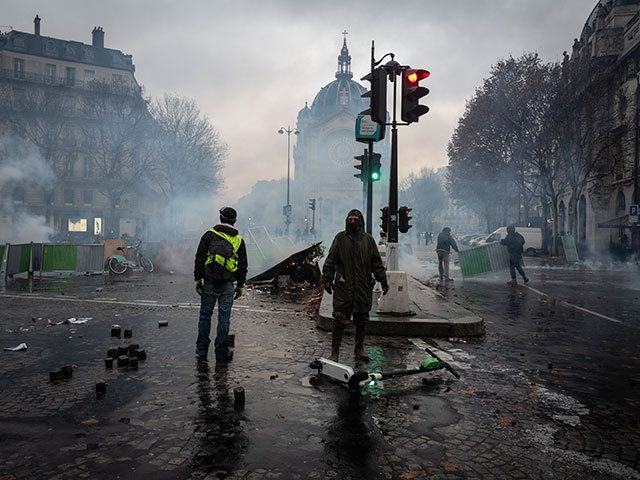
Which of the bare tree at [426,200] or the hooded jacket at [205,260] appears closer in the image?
the hooded jacket at [205,260]

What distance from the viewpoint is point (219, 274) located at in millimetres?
5949

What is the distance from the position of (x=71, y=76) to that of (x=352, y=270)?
2471 inches

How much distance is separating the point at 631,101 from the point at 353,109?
7135 cm

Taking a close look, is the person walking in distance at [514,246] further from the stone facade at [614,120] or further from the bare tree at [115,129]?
the bare tree at [115,129]

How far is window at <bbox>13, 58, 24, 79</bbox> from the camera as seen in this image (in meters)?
53.9

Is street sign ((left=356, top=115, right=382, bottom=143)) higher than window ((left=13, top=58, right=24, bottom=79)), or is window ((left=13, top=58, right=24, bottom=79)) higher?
window ((left=13, top=58, right=24, bottom=79))

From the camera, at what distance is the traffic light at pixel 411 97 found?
28.2 feet

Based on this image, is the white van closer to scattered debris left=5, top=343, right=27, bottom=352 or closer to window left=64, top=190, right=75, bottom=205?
scattered debris left=5, top=343, right=27, bottom=352

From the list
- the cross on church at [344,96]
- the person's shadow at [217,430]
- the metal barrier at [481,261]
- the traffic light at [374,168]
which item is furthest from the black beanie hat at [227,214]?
the cross on church at [344,96]

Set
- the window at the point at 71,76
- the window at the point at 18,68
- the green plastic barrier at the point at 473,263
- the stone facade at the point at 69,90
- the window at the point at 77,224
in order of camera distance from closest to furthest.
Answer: the green plastic barrier at the point at 473,263 < the stone facade at the point at 69,90 < the window at the point at 18,68 < the window at the point at 77,224 < the window at the point at 71,76

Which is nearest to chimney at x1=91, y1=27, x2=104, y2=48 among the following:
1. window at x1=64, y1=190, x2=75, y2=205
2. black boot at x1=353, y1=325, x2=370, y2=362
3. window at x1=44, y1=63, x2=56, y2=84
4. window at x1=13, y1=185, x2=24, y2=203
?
window at x1=44, y1=63, x2=56, y2=84

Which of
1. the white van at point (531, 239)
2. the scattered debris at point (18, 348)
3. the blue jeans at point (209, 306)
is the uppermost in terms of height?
the white van at point (531, 239)

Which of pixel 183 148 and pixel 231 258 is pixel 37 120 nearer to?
pixel 183 148

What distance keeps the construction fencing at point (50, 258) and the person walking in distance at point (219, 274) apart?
484 inches
